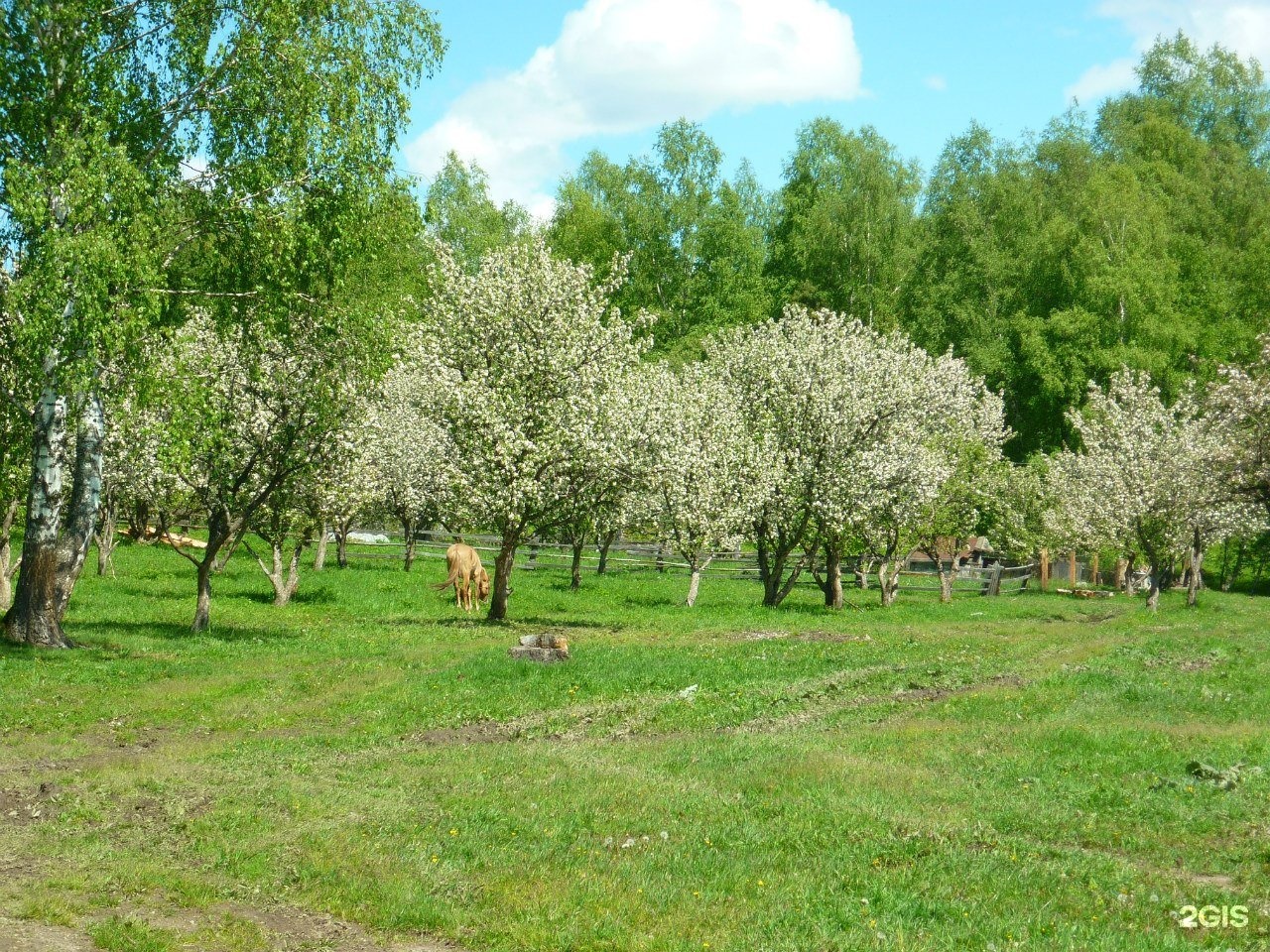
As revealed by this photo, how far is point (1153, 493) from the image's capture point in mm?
45375

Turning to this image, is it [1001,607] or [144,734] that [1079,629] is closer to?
[1001,607]

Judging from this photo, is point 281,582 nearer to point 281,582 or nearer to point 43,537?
point 281,582

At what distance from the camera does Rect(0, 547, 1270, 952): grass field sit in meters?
9.83

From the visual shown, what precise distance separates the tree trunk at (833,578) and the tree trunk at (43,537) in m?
25.1

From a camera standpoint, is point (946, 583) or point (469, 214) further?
point (469, 214)

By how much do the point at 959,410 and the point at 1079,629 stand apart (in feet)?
69.9

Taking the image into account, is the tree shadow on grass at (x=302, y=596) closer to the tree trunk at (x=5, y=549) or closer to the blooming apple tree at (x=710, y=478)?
the tree trunk at (x=5, y=549)

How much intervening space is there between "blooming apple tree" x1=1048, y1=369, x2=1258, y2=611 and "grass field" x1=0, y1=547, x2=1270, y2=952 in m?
18.8

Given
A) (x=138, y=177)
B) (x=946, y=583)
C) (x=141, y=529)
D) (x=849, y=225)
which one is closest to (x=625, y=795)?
(x=138, y=177)

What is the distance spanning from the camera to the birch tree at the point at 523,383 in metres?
30.0

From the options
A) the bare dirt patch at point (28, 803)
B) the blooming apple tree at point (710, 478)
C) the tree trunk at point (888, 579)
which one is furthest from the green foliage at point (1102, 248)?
the bare dirt patch at point (28, 803)

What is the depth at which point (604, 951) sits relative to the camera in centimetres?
924

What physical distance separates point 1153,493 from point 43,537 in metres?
37.7

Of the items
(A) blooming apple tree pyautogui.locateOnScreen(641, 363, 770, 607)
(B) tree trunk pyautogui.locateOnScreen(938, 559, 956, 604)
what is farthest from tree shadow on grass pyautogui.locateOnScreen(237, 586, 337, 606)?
(B) tree trunk pyautogui.locateOnScreen(938, 559, 956, 604)
